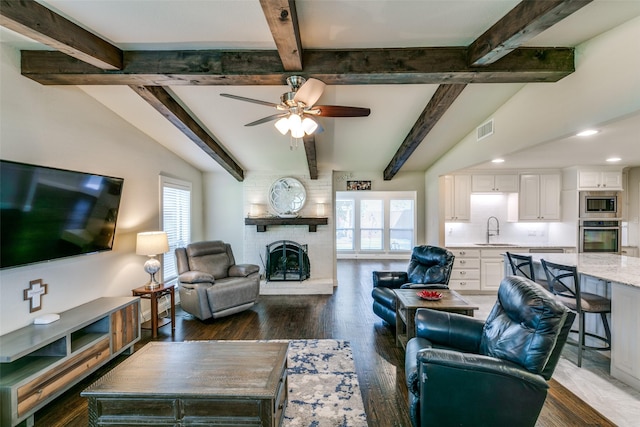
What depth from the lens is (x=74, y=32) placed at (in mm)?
2025

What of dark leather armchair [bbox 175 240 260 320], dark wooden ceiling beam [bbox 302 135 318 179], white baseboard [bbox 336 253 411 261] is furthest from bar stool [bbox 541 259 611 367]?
white baseboard [bbox 336 253 411 261]

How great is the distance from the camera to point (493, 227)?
5.61 m

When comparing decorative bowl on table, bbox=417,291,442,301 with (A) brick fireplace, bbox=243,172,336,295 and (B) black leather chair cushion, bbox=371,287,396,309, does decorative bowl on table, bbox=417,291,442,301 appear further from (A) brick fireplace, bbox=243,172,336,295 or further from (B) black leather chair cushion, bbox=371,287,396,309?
(A) brick fireplace, bbox=243,172,336,295

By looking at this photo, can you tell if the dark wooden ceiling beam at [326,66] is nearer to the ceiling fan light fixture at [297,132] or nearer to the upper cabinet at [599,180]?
the ceiling fan light fixture at [297,132]

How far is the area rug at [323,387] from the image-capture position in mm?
2084

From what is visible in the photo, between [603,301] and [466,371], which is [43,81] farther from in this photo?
[603,301]

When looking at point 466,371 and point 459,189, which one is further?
point 459,189

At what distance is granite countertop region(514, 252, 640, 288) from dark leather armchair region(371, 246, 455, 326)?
1.17m

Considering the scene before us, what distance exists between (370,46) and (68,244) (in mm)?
3355

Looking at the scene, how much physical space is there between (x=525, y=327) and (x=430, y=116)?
242 centimetres

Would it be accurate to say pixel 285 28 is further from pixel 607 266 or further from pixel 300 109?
pixel 607 266

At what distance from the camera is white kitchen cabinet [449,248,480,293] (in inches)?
199

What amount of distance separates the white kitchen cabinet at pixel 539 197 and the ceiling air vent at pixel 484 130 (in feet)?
7.17

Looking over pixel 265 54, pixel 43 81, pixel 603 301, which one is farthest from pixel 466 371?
pixel 43 81
